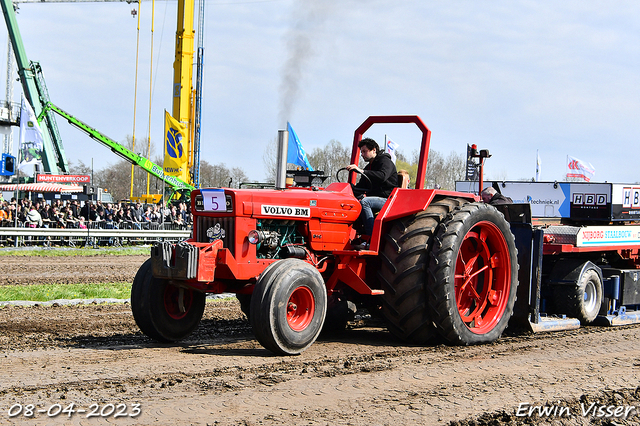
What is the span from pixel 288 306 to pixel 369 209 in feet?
5.05

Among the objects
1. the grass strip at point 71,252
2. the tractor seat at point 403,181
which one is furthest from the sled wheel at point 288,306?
the grass strip at point 71,252

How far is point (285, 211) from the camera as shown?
650cm

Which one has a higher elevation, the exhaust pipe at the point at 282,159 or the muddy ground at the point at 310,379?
the exhaust pipe at the point at 282,159

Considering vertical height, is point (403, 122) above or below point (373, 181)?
above

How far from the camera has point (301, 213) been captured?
261 inches

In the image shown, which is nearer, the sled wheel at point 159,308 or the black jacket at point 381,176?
the sled wheel at point 159,308

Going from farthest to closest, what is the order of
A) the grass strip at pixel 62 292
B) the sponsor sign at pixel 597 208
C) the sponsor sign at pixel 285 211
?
the sponsor sign at pixel 597 208, the grass strip at pixel 62 292, the sponsor sign at pixel 285 211

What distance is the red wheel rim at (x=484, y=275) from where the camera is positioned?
7.27 metres

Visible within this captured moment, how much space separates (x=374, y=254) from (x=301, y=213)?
816 mm

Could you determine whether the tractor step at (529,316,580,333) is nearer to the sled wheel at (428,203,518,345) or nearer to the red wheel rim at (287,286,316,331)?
the sled wheel at (428,203,518,345)

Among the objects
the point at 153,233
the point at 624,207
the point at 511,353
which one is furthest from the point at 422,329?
the point at 153,233

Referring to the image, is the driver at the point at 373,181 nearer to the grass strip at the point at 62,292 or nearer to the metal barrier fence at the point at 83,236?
the grass strip at the point at 62,292

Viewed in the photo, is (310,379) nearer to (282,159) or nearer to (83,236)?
(282,159)

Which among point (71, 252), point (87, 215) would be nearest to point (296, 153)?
point (71, 252)
